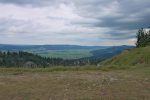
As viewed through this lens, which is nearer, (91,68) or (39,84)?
(39,84)

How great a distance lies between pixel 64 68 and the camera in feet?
147

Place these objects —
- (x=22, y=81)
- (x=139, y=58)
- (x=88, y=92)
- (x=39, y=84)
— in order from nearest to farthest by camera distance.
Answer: (x=88, y=92) < (x=39, y=84) < (x=22, y=81) < (x=139, y=58)

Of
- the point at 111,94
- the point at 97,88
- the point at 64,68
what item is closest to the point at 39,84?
the point at 97,88

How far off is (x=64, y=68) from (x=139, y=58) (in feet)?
132

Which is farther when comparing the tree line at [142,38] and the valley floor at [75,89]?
the tree line at [142,38]

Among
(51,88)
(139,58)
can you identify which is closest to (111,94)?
(51,88)

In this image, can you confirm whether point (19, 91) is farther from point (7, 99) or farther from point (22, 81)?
point (22, 81)

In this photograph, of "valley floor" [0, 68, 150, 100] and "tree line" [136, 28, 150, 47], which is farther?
"tree line" [136, 28, 150, 47]

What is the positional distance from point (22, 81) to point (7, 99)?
836 centimetres

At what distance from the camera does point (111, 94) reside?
2378 centimetres

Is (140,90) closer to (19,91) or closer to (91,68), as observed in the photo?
(19,91)

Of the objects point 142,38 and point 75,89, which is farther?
point 142,38

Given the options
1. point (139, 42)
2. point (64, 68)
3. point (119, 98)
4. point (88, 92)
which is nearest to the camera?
point (119, 98)

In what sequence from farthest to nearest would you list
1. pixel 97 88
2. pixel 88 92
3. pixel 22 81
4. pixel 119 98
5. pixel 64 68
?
pixel 64 68, pixel 22 81, pixel 97 88, pixel 88 92, pixel 119 98
